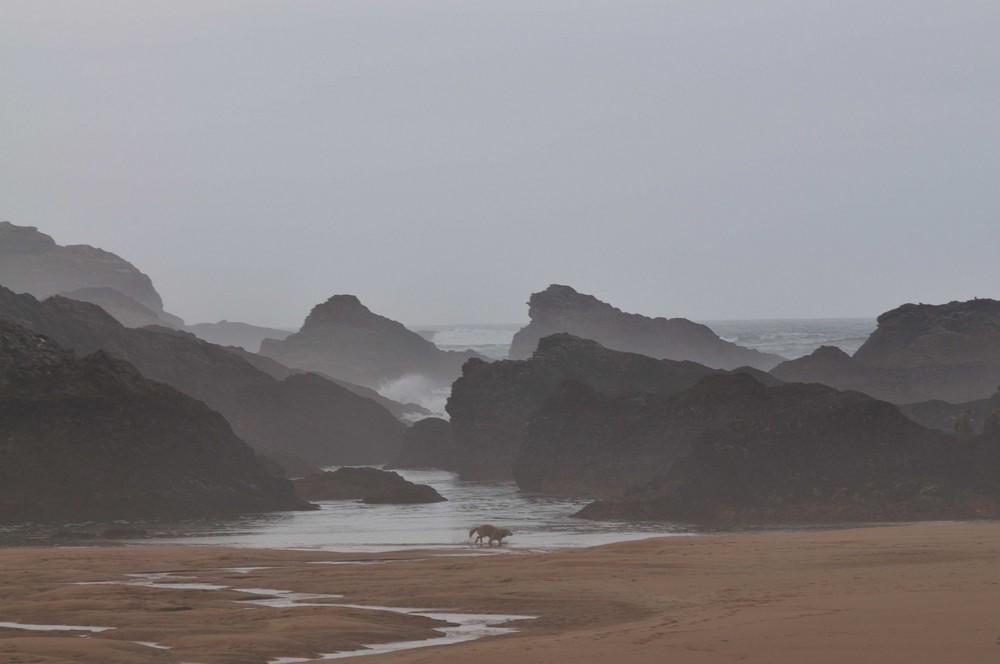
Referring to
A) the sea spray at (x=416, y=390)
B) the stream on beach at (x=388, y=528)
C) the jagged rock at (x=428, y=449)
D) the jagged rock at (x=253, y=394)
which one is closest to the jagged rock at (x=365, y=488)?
the stream on beach at (x=388, y=528)

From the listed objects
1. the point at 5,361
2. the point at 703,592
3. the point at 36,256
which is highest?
the point at 36,256

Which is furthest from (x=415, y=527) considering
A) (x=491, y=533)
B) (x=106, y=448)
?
(x=106, y=448)

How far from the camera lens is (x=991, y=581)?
17.9 m

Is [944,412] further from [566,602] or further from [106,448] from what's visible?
[566,602]

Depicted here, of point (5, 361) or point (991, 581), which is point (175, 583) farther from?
point (5, 361)

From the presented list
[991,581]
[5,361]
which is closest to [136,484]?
[5,361]

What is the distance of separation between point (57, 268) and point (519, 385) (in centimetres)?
11260

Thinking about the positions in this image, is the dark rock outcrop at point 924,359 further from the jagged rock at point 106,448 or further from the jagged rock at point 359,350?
the jagged rock at point 359,350

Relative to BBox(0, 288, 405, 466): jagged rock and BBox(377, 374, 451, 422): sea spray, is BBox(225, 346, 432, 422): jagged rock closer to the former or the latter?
BBox(377, 374, 451, 422): sea spray

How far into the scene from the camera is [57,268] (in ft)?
512

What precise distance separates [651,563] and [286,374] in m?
64.7

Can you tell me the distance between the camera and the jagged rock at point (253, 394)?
57.8 meters

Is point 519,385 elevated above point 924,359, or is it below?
below

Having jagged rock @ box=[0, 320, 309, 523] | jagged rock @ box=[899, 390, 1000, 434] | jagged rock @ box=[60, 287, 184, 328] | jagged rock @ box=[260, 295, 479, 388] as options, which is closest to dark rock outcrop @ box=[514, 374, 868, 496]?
jagged rock @ box=[899, 390, 1000, 434]
